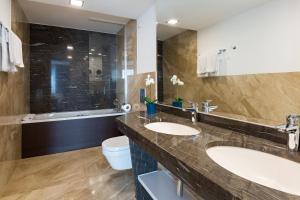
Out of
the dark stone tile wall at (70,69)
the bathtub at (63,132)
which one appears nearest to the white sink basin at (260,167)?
the bathtub at (63,132)

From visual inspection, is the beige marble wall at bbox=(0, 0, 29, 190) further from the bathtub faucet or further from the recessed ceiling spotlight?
the recessed ceiling spotlight

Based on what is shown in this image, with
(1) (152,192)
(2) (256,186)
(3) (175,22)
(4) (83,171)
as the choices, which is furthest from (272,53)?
(4) (83,171)

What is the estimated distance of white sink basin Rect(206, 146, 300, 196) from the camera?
2.50 feet

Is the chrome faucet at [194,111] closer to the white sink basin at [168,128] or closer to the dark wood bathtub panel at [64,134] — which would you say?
the white sink basin at [168,128]

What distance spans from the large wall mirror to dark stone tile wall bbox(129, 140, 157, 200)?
2.24ft

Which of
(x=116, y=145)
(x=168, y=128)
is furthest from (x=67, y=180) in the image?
(x=168, y=128)

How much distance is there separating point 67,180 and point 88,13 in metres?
2.64

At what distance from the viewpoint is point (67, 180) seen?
7.14 feet

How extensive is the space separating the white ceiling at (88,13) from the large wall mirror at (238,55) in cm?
81

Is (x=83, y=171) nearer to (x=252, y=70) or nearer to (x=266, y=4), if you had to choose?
(x=252, y=70)

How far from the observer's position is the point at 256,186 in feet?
1.94

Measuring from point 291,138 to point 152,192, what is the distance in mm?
1112

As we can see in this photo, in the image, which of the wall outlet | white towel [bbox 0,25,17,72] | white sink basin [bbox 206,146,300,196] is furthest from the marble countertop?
white towel [bbox 0,25,17,72]

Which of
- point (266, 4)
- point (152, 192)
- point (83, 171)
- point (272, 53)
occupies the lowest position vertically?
point (83, 171)
